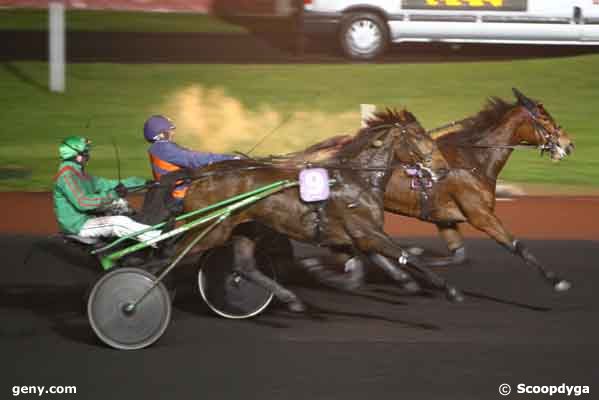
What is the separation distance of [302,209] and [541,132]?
100 inches

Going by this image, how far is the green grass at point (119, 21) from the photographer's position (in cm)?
2430

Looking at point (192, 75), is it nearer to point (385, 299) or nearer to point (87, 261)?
point (87, 261)

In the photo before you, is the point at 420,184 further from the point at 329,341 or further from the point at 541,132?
the point at 329,341

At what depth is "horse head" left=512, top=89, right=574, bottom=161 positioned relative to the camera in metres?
9.64

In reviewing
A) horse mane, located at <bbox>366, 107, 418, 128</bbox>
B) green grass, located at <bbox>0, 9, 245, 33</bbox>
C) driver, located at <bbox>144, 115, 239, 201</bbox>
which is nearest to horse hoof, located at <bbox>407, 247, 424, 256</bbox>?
horse mane, located at <bbox>366, 107, 418, 128</bbox>

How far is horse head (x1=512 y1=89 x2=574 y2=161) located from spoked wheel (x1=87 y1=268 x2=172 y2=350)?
3.62 m

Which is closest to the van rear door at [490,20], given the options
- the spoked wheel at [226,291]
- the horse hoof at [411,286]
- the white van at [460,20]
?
the white van at [460,20]

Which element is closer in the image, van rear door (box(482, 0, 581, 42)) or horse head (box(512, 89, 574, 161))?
horse head (box(512, 89, 574, 161))

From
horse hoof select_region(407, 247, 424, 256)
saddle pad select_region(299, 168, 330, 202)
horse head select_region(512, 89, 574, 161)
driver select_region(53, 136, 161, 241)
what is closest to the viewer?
driver select_region(53, 136, 161, 241)

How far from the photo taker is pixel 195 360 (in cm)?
741

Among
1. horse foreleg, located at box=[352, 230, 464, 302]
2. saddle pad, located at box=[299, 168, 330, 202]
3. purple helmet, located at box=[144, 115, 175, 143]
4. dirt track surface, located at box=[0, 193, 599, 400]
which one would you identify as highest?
purple helmet, located at box=[144, 115, 175, 143]

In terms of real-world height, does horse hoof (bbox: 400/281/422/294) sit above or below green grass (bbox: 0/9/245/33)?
below

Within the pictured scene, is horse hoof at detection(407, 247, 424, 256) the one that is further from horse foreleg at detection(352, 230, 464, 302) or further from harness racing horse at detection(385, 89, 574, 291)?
horse foreleg at detection(352, 230, 464, 302)

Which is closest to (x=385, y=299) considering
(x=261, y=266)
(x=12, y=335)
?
(x=261, y=266)
